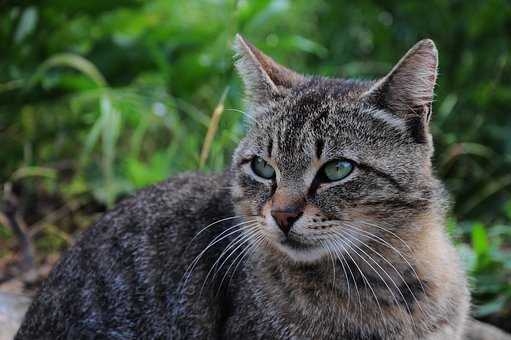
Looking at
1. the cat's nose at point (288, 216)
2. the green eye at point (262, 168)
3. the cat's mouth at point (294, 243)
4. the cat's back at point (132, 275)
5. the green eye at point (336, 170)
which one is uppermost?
the green eye at point (336, 170)

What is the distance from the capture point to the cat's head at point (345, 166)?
2.73 m

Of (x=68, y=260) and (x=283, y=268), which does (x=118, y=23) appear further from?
(x=283, y=268)

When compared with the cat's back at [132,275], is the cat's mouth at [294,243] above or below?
above

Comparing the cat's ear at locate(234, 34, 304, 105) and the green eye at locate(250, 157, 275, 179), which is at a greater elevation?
the cat's ear at locate(234, 34, 304, 105)

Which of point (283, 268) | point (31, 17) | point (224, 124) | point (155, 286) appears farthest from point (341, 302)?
point (31, 17)

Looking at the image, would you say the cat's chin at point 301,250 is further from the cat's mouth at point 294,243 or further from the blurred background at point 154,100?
the blurred background at point 154,100

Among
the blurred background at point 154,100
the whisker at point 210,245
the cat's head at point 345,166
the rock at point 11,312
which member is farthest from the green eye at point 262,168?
the rock at point 11,312

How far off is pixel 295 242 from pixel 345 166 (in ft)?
1.17

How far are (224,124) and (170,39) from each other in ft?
3.15

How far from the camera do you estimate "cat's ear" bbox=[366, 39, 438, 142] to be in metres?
2.79

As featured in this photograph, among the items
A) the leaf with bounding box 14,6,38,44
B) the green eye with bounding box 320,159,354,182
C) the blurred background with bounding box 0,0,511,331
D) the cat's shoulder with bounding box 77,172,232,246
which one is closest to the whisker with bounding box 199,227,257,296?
the cat's shoulder with bounding box 77,172,232,246

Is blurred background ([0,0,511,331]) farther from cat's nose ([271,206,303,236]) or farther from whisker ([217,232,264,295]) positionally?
cat's nose ([271,206,303,236])

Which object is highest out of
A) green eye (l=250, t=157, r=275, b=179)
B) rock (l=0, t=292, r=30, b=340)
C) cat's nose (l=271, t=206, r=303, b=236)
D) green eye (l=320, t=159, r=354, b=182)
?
green eye (l=320, t=159, r=354, b=182)

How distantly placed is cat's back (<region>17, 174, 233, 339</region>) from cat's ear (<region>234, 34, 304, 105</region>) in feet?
1.53
